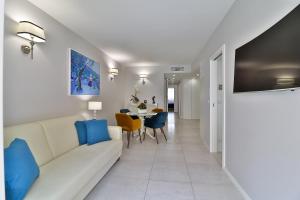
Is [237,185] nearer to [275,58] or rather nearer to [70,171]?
[275,58]

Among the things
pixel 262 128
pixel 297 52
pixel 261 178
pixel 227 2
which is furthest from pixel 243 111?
pixel 227 2

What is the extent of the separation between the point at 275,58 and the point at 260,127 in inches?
27.7

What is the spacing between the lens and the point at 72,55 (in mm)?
3297

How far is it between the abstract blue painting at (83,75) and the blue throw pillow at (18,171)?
1.94 metres

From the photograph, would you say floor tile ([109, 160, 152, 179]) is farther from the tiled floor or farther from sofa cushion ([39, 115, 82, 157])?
sofa cushion ([39, 115, 82, 157])

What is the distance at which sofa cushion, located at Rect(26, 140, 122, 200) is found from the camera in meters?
1.43

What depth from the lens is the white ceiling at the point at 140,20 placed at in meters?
2.38

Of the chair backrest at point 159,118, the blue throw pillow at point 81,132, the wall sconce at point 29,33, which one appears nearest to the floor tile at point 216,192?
the blue throw pillow at point 81,132

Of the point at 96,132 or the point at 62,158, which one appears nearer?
the point at 62,158

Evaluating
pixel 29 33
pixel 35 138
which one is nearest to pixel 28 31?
pixel 29 33

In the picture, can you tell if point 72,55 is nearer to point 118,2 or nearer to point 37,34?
point 37,34

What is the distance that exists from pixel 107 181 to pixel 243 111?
6.74 feet

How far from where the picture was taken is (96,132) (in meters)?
2.87

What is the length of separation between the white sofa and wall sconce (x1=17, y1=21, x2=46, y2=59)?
1001 millimetres
